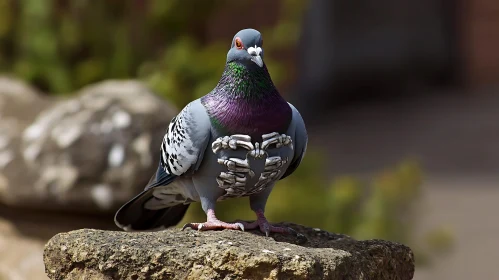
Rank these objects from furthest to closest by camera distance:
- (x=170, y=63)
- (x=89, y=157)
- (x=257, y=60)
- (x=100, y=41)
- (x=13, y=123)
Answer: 1. (x=100, y=41)
2. (x=170, y=63)
3. (x=13, y=123)
4. (x=89, y=157)
5. (x=257, y=60)

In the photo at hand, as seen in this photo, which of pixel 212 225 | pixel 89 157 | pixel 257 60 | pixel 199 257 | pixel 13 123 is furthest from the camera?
pixel 13 123

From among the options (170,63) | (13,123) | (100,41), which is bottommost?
(13,123)

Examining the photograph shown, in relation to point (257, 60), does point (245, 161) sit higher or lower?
lower

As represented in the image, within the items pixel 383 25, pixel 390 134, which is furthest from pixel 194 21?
pixel 383 25

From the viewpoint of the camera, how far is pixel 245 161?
2.56 meters

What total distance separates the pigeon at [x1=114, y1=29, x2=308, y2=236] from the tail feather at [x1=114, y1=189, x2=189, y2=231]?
0.29 metres

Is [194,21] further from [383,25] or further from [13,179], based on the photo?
[383,25]

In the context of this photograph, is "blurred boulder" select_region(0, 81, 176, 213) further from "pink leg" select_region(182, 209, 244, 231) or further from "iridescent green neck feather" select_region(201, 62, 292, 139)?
"iridescent green neck feather" select_region(201, 62, 292, 139)

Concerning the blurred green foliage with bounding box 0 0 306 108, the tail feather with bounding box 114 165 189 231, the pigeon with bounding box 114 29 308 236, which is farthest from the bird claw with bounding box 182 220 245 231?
the blurred green foliage with bounding box 0 0 306 108

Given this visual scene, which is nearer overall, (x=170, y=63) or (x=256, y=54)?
(x=256, y=54)

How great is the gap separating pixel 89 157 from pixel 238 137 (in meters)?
1.82

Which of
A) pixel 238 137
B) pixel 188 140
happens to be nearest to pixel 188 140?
pixel 188 140

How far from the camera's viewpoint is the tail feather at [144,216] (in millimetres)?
2955

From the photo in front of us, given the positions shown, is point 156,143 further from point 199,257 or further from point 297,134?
point 199,257
